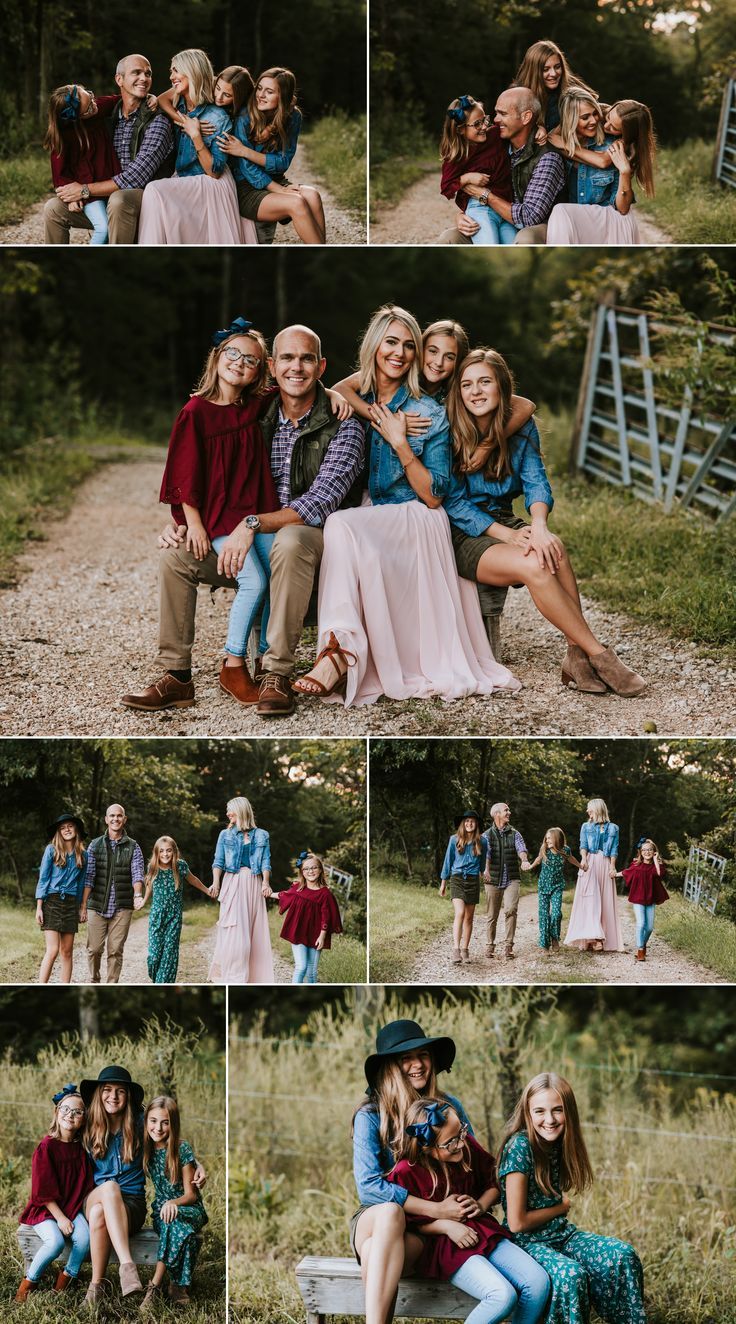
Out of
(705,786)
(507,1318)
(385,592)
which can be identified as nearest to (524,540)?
(385,592)

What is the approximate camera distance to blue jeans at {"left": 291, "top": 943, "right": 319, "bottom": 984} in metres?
6.91

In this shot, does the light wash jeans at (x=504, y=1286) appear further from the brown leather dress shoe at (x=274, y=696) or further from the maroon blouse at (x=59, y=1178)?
the brown leather dress shoe at (x=274, y=696)

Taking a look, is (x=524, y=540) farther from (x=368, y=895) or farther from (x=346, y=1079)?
(x=346, y=1079)

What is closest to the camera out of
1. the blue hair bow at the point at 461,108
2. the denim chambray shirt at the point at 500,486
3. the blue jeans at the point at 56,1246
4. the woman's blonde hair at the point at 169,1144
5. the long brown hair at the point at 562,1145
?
the long brown hair at the point at 562,1145

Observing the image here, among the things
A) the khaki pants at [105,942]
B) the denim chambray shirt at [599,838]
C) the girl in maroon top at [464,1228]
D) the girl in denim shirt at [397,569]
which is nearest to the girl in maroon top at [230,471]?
the girl in denim shirt at [397,569]

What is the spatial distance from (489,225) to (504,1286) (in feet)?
17.9

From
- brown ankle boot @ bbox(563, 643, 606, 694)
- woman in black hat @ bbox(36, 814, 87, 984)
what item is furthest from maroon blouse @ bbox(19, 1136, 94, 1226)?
brown ankle boot @ bbox(563, 643, 606, 694)

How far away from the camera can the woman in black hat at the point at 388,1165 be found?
212 inches

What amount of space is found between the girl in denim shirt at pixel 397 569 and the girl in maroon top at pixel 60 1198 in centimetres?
218

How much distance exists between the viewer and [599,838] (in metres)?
6.89

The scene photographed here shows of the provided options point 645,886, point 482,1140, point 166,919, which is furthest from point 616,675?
point 482,1140

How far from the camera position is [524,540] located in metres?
7.01

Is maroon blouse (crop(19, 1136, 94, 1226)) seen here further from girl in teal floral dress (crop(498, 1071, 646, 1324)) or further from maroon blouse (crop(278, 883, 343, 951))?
girl in teal floral dress (crop(498, 1071, 646, 1324))

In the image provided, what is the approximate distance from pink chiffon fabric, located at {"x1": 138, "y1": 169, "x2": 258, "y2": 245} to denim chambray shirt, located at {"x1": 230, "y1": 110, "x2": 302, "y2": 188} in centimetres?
8
